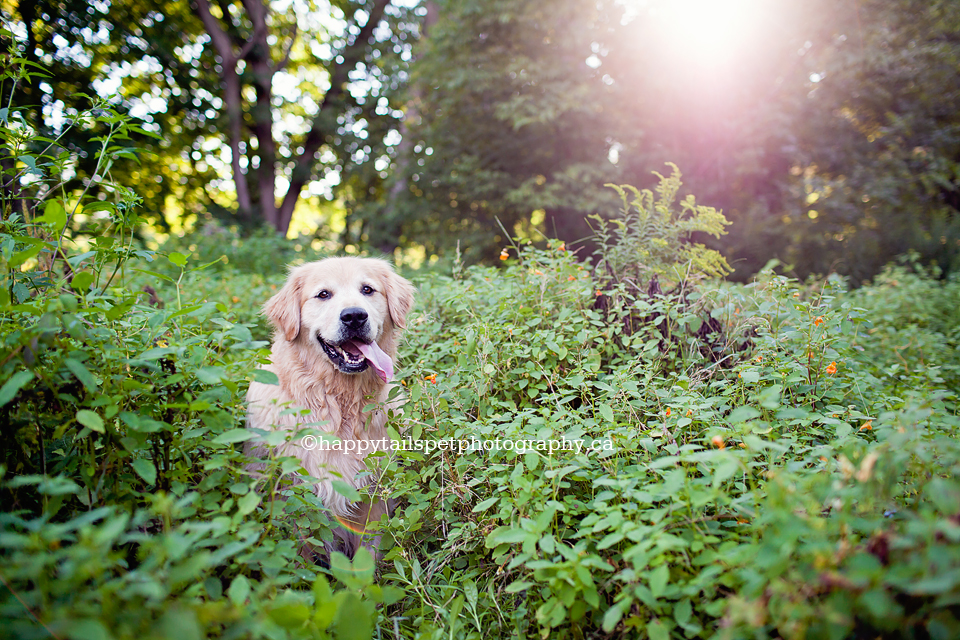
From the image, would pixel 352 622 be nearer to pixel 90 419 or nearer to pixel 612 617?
pixel 612 617

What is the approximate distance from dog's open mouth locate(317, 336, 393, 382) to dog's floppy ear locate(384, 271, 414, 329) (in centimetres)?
38

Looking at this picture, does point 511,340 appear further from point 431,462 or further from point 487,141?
point 487,141

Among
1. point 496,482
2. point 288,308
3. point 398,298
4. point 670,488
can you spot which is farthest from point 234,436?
point 398,298

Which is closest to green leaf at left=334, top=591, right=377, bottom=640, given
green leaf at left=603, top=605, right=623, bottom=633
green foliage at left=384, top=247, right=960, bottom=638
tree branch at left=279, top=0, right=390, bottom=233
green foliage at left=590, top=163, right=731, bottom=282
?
green foliage at left=384, top=247, right=960, bottom=638

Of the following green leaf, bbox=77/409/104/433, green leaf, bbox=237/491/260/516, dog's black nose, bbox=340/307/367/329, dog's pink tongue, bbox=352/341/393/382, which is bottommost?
green leaf, bbox=237/491/260/516

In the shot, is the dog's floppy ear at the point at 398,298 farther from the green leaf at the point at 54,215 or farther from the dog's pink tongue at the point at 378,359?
the green leaf at the point at 54,215

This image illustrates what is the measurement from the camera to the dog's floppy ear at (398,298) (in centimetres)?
311

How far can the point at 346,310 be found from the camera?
8.90 ft

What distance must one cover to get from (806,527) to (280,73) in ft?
60.6

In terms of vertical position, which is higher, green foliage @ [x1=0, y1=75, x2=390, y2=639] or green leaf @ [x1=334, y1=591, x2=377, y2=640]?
green foliage @ [x1=0, y1=75, x2=390, y2=639]

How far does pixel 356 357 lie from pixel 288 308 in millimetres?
606

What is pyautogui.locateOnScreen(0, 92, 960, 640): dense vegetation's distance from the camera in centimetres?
107

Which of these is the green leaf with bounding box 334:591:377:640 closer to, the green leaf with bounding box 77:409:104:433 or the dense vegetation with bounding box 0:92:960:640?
the dense vegetation with bounding box 0:92:960:640

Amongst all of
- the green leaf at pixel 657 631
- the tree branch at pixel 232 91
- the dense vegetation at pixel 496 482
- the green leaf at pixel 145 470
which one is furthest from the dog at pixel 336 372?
the tree branch at pixel 232 91
